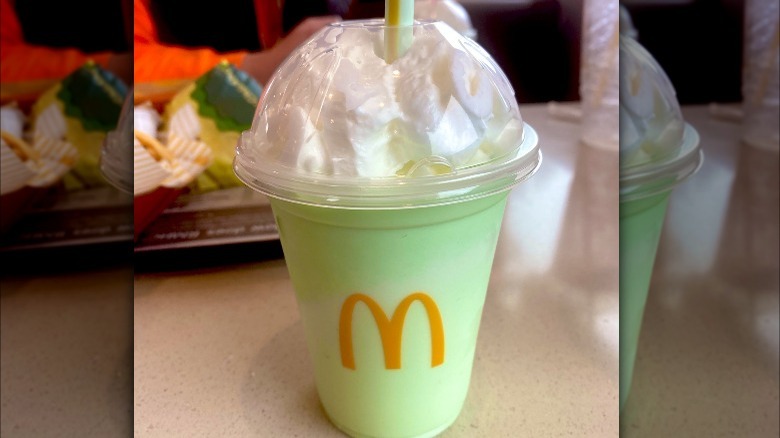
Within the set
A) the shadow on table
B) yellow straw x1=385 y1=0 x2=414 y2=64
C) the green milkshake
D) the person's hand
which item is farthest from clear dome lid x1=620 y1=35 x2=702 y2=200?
the person's hand

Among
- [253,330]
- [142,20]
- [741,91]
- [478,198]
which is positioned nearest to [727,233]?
[741,91]

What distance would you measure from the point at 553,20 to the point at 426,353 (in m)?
0.56

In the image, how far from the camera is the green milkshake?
0.36 metres

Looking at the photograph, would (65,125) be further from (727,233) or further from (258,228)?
(727,233)

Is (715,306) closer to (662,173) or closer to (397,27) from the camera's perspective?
(662,173)

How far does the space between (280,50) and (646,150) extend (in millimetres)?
482

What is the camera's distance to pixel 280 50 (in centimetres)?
69

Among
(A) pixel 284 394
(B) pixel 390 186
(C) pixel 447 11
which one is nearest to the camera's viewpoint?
(B) pixel 390 186

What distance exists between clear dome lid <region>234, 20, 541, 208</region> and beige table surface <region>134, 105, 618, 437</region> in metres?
0.20

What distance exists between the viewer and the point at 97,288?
2.04 feet

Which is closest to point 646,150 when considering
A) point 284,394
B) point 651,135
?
point 651,135

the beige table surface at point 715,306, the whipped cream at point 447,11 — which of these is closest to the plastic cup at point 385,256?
the beige table surface at point 715,306

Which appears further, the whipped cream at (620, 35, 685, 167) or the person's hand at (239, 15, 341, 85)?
the person's hand at (239, 15, 341, 85)

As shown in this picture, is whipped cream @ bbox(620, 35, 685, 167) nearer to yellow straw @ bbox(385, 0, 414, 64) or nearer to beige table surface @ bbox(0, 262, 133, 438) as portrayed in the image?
yellow straw @ bbox(385, 0, 414, 64)
